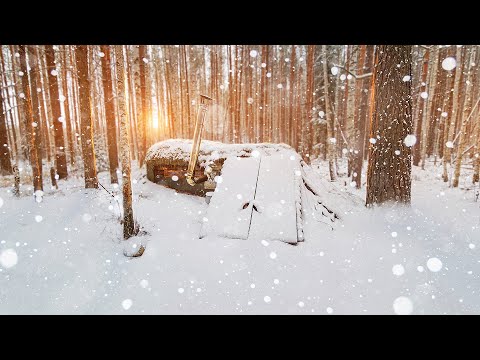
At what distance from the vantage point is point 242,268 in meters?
3.92

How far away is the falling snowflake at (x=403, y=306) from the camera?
10.4ft

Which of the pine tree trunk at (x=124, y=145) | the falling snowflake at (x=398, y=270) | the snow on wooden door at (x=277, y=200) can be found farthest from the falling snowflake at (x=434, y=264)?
the pine tree trunk at (x=124, y=145)

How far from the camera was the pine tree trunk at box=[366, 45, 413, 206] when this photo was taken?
4797 mm

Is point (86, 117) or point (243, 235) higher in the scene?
point (86, 117)

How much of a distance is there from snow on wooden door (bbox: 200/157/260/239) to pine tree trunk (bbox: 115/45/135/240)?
4.63ft

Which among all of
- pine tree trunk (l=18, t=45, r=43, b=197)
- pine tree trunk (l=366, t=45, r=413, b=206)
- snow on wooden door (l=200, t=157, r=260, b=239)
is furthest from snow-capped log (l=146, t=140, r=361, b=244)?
pine tree trunk (l=18, t=45, r=43, b=197)

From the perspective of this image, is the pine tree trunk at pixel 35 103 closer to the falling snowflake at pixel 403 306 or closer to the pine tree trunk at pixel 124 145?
the pine tree trunk at pixel 124 145

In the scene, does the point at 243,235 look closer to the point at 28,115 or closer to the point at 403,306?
the point at 403,306

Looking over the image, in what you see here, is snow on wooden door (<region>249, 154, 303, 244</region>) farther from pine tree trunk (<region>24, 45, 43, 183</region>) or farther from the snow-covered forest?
pine tree trunk (<region>24, 45, 43, 183</region>)

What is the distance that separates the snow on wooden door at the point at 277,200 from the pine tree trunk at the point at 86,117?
17.3 ft

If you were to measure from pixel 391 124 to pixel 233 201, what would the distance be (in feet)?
11.3

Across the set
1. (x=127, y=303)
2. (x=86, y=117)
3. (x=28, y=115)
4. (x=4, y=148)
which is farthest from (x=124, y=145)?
(x=4, y=148)
